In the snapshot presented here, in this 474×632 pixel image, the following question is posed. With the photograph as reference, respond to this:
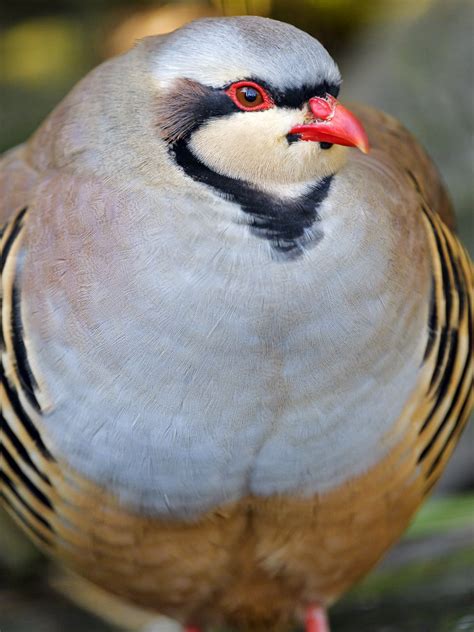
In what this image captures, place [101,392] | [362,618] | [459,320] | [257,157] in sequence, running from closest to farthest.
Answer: [257,157]
[101,392]
[459,320]
[362,618]

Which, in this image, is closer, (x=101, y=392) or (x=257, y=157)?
(x=257, y=157)

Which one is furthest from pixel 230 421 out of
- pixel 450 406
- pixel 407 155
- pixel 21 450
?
pixel 407 155

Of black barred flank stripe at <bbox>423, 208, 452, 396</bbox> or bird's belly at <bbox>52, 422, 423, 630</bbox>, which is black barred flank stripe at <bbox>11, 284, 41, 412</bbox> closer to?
bird's belly at <bbox>52, 422, 423, 630</bbox>

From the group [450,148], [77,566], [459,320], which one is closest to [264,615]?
[77,566]

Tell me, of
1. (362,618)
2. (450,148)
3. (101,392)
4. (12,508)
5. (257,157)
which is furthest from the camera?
(450,148)

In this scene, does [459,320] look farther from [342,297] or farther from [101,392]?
[101,392]

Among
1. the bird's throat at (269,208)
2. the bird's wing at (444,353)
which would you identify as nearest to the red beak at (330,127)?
the bird's throat at (269,208)

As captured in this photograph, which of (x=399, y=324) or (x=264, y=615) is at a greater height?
(x=399, y=324)
